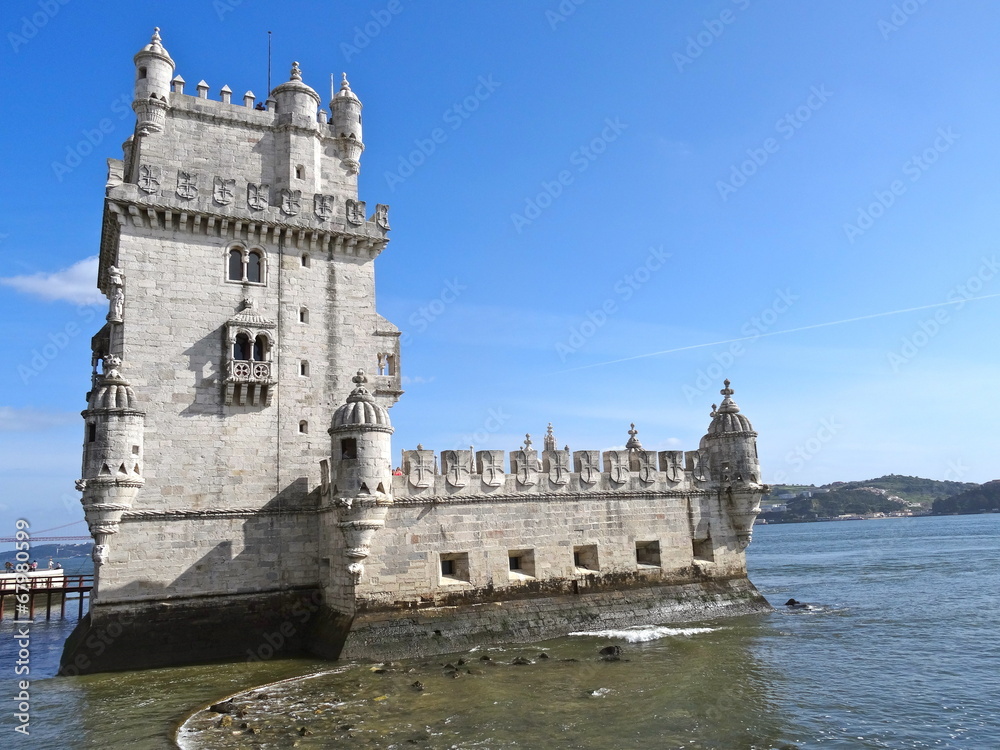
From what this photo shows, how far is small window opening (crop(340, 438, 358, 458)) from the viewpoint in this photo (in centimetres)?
2073

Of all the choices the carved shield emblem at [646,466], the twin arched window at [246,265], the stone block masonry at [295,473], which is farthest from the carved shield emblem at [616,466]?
the twin arched window at [246,265]

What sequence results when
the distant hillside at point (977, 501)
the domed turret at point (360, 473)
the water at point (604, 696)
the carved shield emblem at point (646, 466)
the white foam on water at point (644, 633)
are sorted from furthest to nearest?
the distant hillside at point (977, 501) → the carved shield emblem at point (646, 466) → the white foam on water at point (644, 633) → the domed turret at point (360, 473) → the water at point (604, 696)

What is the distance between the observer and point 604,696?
16312 millimetres

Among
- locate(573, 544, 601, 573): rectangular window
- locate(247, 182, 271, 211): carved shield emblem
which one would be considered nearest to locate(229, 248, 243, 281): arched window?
locate(247, 182, 271, 211): carved shield emblem

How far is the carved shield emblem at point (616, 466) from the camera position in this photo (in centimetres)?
2508

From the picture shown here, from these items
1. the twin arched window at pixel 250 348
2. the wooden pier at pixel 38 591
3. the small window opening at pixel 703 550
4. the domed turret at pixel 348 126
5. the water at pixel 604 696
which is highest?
the domed turret at pixel 348 126

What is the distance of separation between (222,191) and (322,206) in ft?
10.5

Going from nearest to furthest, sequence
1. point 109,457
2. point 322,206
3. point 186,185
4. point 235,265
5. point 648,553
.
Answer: point 109,457, point 186,185, point 235,265, point 322,206, point 648,553

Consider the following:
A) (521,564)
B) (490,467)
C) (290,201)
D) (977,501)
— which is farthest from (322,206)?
(977,501)

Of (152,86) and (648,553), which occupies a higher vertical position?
(152,86)

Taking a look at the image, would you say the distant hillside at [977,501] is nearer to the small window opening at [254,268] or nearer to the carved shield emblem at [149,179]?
the small window opening at [254,268]

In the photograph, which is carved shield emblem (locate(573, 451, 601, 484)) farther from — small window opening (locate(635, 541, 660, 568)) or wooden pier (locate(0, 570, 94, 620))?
wooden pier (locate(0, 570, 94, 620))

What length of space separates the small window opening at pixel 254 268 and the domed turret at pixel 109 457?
527 centimetres

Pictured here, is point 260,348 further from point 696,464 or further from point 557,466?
point 696,464
